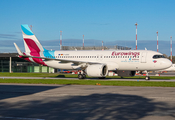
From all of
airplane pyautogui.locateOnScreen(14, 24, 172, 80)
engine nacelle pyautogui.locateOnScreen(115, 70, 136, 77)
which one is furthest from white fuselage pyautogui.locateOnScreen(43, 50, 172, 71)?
engine nacelle pyautogui.locateOnScreen(115, 70, 136, 77)

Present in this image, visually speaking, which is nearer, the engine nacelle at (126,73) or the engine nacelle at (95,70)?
the engine nacelle at (95,70)

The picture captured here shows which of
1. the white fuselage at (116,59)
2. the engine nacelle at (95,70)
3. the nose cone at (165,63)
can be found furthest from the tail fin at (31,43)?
the nose cone at (165,63)

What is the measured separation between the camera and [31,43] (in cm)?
4119

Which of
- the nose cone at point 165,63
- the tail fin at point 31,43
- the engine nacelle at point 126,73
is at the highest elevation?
the tail fin at point 31,43

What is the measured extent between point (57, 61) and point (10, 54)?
140ft

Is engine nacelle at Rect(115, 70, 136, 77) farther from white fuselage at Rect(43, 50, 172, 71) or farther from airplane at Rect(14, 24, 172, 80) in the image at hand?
white fuselage at Rect(43, 50, 172, 71)

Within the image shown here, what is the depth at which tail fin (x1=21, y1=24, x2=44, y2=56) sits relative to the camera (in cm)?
4119

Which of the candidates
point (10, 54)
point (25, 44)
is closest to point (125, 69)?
point (25, 44)

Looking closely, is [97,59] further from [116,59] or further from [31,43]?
[31,43]

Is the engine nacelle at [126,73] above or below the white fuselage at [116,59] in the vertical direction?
below

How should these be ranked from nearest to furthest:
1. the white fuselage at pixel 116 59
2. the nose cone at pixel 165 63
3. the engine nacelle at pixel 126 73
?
the nose cone at pixel 165 63
the white fuselage at pixel 116 59
the engine nacelle at pixel 126 73

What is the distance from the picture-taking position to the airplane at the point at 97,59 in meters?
35.0

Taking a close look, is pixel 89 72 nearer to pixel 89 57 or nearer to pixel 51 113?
pixel 89 57

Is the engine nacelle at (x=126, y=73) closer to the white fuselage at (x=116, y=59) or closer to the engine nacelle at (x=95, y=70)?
the white fuselage at (x=116, y=59)
